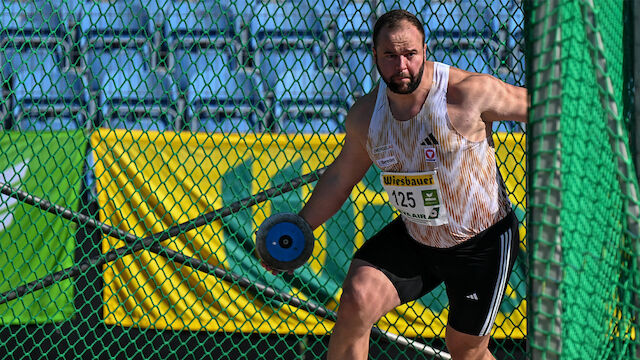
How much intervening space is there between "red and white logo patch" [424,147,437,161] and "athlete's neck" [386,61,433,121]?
13 centimetres

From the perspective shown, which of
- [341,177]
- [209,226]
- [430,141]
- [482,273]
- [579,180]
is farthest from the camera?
[209,226]

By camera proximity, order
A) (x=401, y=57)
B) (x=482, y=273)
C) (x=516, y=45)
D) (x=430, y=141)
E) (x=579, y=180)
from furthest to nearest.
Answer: (x=516, y=45), (x=482, y=273), (x=430, y=141), (x=401, y=57), (x=579, y=180)

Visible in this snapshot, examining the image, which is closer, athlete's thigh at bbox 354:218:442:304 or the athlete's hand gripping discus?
athlete's thigh at bbox 354:218:442:304

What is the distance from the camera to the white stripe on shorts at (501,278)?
2.74 m

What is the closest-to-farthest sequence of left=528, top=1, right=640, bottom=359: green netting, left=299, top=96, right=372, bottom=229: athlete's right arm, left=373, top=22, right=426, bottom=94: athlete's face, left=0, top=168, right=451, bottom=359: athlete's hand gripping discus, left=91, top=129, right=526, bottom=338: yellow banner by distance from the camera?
left=528, top=1, right=640, bottom=359: green netting → left=373, top=22, right=426, bottom=94: athlete's face → left=299, top=96, right=372, bottom=229: athlete's right arm → left=0, top=168, right=451, bottom=359: athlete's hand gripping discus → left=91, top=129, right=526, bottom=338: yellow banner

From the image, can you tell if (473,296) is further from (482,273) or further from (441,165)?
(441,165)

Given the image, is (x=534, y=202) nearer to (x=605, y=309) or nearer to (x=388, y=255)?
(x=605, y=309)

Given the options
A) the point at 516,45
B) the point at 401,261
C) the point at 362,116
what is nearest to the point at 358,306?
the point at 401,261

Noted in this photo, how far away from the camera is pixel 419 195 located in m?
2.68

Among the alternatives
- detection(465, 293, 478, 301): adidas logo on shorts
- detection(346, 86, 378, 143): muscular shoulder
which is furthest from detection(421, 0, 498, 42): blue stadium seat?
detection(465, 293, 478, 301): adidas logo on shorts

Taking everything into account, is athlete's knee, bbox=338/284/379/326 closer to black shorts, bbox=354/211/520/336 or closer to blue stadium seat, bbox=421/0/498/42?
black shorts, bbox=354/211/520/336

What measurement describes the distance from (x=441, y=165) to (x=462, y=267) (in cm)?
43

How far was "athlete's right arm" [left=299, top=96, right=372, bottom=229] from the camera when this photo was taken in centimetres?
286

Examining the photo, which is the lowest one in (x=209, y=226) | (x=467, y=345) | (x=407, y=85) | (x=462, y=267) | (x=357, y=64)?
(x=467, y=345)
